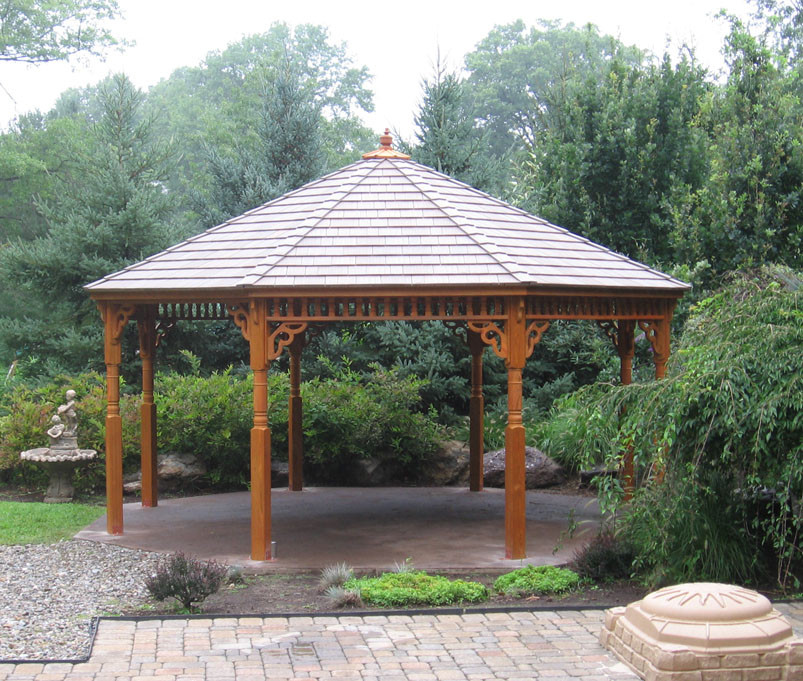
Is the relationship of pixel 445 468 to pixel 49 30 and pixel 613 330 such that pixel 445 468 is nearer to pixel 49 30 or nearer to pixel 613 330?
pixel 613 330

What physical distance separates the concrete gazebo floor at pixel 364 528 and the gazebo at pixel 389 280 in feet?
1.36

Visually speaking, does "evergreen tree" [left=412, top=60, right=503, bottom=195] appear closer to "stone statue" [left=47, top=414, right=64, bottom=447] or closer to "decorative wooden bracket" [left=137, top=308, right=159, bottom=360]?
"decorative wooden bracket" [left=137, top=308, right=159, bottom=360]

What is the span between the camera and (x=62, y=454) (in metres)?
12.4

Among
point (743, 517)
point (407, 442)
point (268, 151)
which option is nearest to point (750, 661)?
point (743, 517)

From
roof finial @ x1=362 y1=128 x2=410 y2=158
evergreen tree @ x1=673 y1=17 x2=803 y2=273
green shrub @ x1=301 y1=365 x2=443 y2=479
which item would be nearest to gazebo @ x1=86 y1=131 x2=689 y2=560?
roof finial @ x1=362 y1=128 x2=410 y2=158

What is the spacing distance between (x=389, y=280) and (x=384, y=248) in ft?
2.53

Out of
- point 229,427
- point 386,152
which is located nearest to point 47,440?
point 229,427

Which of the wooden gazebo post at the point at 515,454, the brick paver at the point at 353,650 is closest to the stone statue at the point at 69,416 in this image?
the brick paver at the point at 353,650

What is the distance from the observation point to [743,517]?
773 cm

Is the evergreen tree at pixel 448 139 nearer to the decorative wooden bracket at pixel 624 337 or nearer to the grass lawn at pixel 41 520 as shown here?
the decorative wooden bracket at pixel 624 337

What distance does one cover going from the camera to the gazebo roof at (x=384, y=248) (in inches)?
339

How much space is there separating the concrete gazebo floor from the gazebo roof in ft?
7.92

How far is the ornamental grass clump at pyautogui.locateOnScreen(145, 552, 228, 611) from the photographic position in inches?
270

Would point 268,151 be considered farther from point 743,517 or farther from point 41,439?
point 743,517
